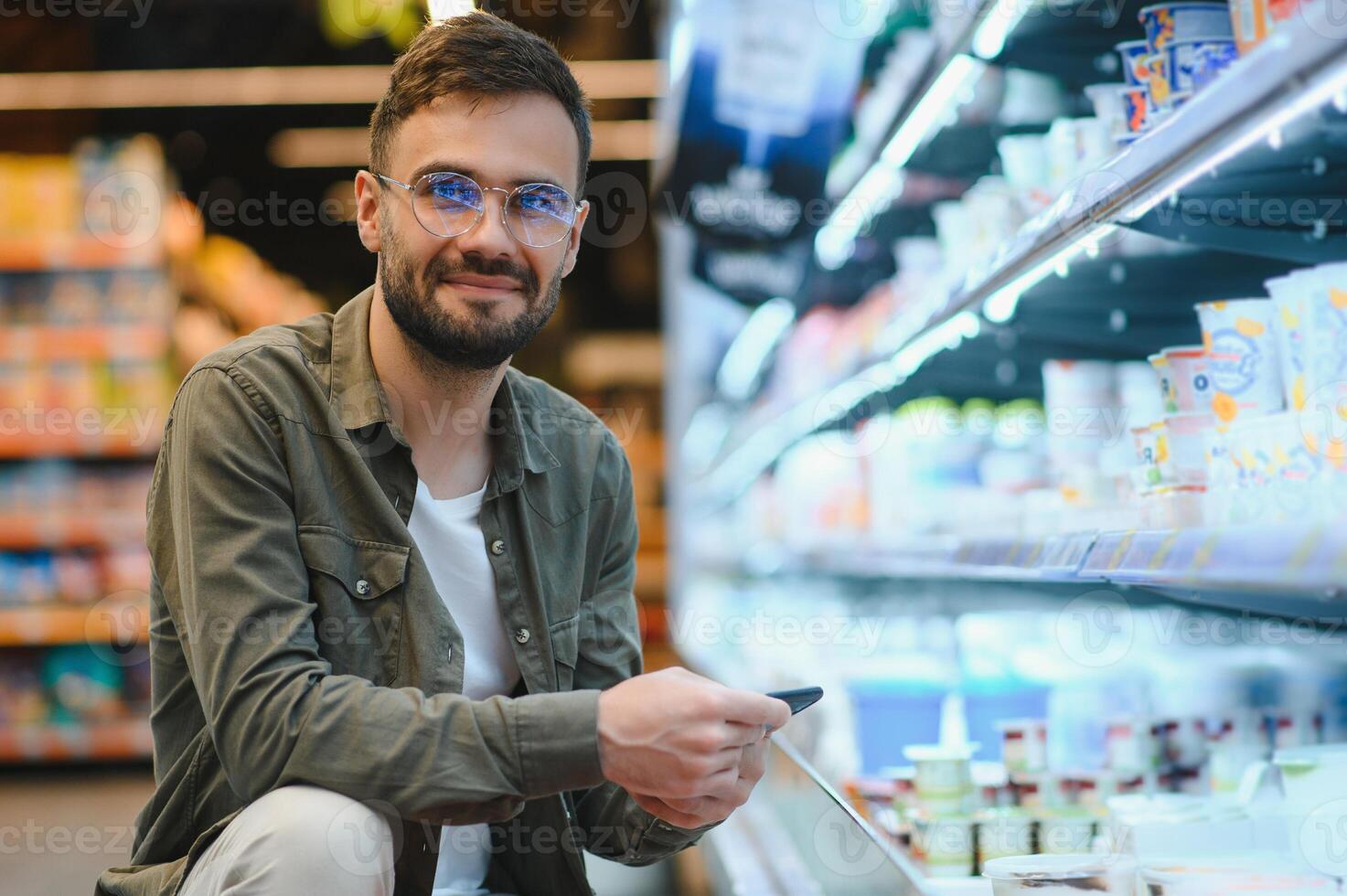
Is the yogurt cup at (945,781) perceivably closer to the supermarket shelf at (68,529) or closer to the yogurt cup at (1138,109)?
the yogurt cup at (1138,109)

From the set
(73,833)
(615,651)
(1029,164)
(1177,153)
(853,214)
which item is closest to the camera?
(1177,153)

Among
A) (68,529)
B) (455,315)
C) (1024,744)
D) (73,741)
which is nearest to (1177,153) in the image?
(455,315)

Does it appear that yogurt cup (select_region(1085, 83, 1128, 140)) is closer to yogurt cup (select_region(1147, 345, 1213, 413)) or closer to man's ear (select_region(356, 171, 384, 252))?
yogurt cup (select_region(1147, 345, 1213, 413))

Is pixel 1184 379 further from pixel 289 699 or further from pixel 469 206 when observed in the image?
pixel 289 699

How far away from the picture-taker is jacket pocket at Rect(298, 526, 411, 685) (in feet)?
4.59

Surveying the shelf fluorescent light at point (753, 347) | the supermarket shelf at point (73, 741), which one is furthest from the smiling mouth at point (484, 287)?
the supermarket shelf at point (73, 741)

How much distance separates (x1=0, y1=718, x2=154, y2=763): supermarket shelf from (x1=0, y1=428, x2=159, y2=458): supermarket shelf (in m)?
0.91

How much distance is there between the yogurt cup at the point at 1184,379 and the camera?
56.9 inches

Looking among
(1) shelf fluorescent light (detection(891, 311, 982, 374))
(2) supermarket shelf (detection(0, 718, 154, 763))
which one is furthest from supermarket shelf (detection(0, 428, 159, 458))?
(1) shelf fluorescent light (detection(891, 311, 982, 374))

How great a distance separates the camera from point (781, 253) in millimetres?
4586

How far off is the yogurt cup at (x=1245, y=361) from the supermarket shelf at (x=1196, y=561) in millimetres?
185

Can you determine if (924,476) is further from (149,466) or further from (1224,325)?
(149,466)

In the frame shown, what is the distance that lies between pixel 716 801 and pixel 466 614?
438mm

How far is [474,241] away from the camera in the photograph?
1464 millimetres
